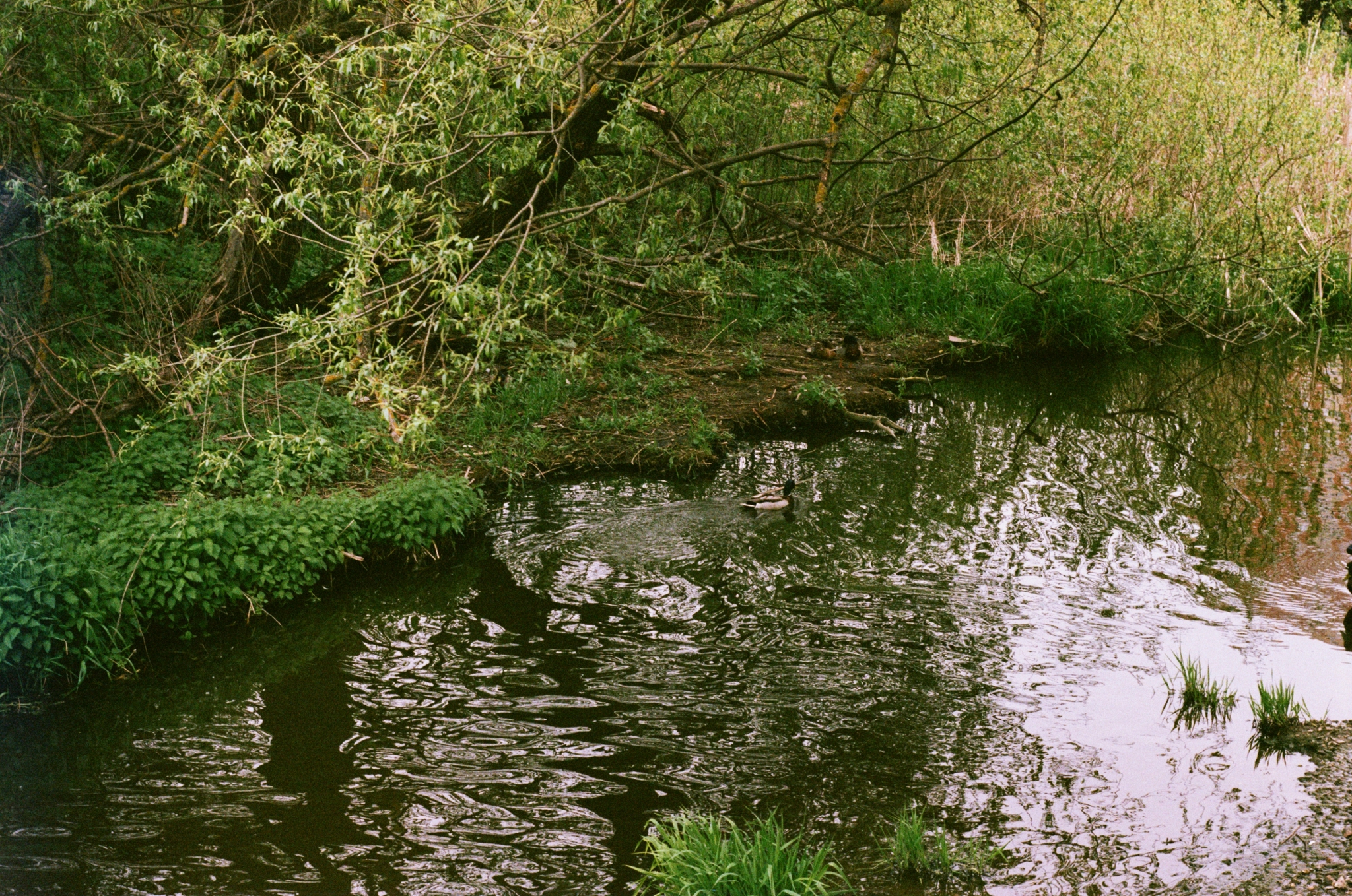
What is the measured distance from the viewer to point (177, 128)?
9.62 m

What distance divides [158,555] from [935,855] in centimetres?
523

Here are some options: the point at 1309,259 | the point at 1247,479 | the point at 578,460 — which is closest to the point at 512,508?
the point at 578,460

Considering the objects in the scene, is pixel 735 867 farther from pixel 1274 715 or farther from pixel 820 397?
pixel 820 397

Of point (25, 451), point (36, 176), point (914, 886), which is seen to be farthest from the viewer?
point (36, 176)

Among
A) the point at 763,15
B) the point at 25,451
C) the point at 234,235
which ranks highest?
the point at 763,15

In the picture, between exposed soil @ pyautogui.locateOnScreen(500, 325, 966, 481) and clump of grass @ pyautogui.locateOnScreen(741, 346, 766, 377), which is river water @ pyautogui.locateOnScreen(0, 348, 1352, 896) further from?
clump of grass @ pyautogui.locateOnScreen(741, 346, 766, 377)

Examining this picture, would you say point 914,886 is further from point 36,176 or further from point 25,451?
point 36,176

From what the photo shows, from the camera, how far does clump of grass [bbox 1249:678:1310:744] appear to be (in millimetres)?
5883

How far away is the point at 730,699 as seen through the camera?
21.0 feet

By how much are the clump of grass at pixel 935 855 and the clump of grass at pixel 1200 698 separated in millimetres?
1973

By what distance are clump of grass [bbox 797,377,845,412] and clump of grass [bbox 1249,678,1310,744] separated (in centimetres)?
657

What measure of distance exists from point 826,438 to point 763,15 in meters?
4.35

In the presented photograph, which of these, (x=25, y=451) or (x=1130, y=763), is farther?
(x=25, y=451)

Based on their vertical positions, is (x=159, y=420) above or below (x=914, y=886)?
above
